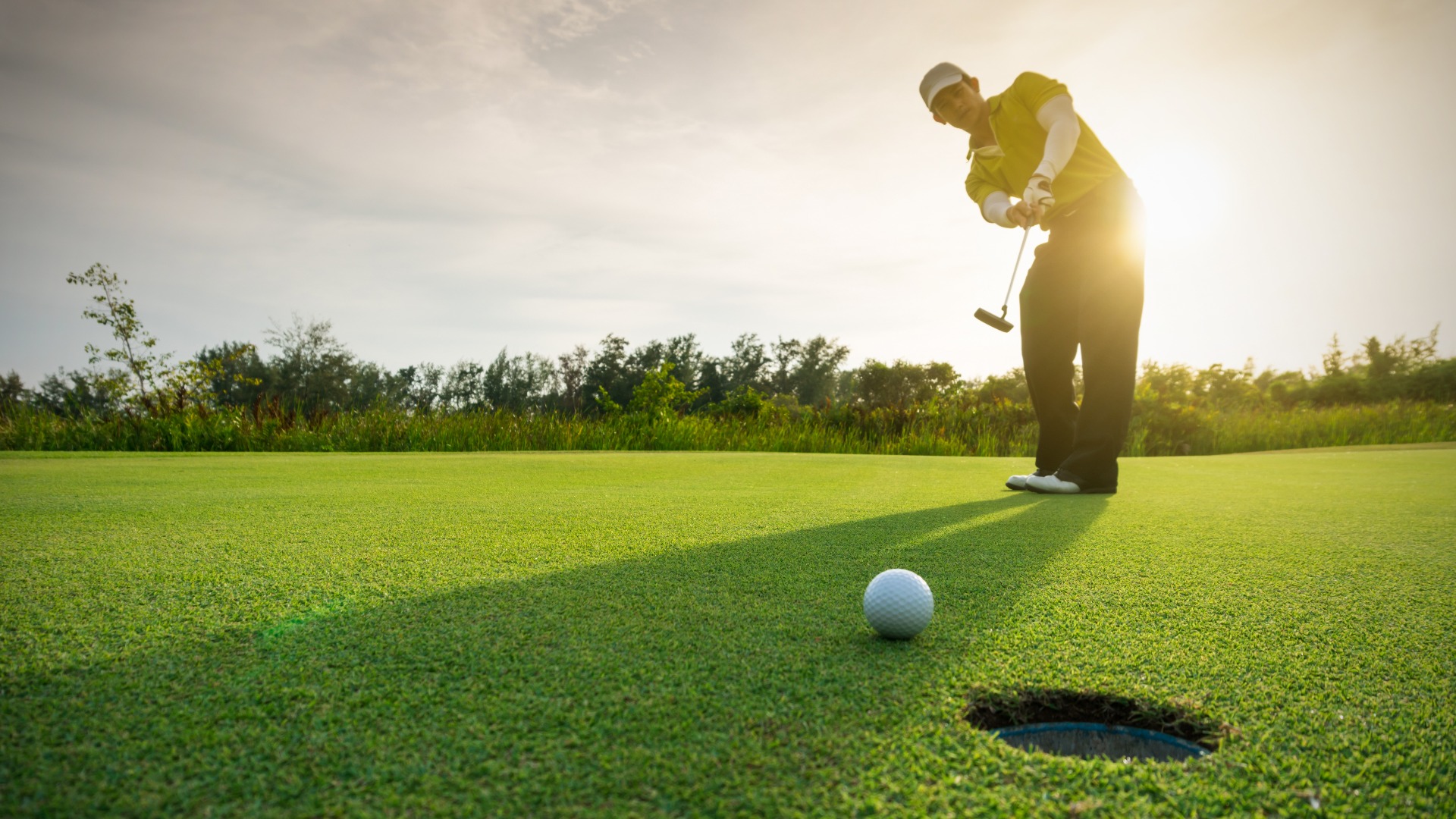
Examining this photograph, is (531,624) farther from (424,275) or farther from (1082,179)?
(424,275)

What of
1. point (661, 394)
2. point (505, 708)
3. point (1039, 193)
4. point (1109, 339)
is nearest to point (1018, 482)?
point (1109, 339)

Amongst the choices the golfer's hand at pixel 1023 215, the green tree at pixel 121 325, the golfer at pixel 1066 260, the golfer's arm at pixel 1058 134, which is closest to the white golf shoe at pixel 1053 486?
the golfer at pixel 1066 260

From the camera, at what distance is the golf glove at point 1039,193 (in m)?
3.55

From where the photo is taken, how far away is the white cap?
13.3ft

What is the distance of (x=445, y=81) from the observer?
14.1 metres

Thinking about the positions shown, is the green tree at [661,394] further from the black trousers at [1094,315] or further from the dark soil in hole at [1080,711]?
the dark soil in hole at [1080,711]

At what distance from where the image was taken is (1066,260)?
3.94 meters

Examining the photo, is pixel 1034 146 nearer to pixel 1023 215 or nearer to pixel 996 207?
pixel 996 207

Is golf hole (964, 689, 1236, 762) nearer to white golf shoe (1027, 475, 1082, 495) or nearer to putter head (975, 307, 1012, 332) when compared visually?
white golf shoe (1027, 475, 1082, 495)

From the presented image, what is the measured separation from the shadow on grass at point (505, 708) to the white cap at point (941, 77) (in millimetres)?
3568

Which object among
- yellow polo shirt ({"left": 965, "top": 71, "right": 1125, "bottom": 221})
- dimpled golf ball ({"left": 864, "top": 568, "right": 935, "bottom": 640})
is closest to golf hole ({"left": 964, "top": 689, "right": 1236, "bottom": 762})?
dimpled golf ball ({"left": 864, "top": 568, "right": 935, "bottom": 640})

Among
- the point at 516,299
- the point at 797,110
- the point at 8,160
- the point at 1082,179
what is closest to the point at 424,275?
the point at 516,299

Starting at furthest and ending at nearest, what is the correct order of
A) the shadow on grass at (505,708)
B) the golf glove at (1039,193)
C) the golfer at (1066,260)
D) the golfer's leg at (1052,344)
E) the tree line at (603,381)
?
the tree line at (603,381) < the golfer's leg at (1052,344) < the golfer at (1066,260) < the golf glove at (1039,193) < the shadow on grass at (505,708)

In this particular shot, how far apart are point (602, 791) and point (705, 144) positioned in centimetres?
1646
